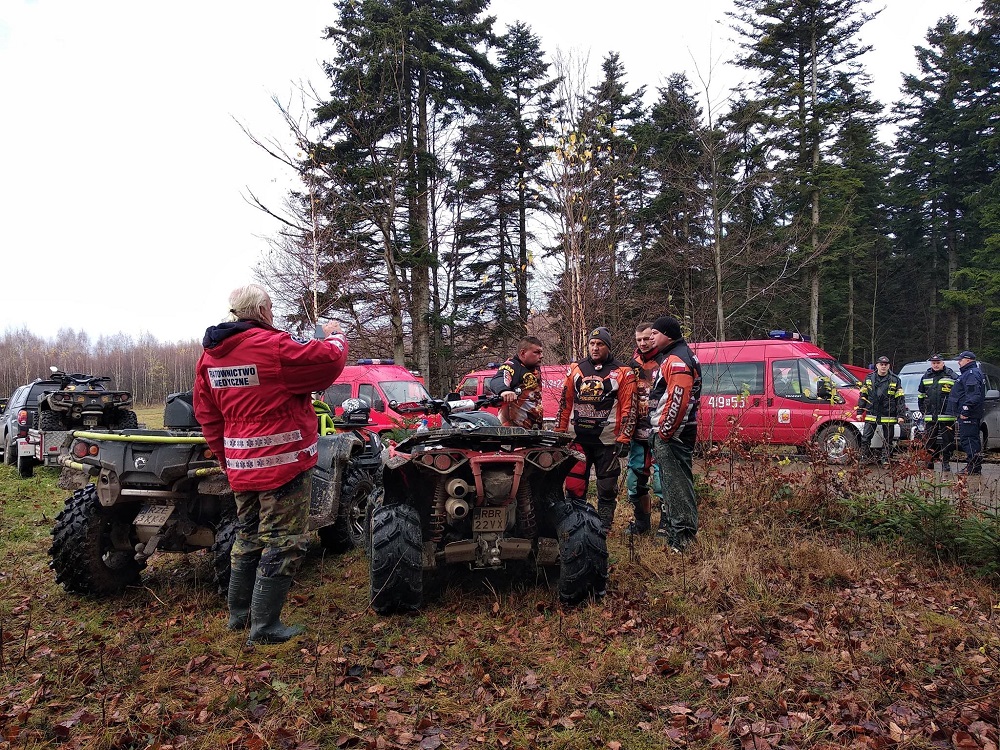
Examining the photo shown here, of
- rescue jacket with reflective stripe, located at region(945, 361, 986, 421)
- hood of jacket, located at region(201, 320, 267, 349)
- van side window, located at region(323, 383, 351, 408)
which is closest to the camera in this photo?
hood of jacket, located at region(201, 320, 267, 349)

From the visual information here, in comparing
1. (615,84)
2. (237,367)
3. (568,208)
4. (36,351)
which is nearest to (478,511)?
(237,367)

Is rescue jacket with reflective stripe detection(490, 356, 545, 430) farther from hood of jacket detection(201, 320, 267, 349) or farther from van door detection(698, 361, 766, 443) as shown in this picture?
van door detection(698, 361, 766, 443)

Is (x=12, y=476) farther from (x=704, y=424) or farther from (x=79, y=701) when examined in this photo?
(x=704, y=424)

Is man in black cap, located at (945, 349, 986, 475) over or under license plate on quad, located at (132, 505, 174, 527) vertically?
over

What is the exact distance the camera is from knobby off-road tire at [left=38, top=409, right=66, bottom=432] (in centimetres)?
1109

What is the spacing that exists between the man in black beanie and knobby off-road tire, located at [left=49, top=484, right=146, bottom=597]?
13.5 feet

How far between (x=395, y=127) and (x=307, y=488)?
19000 millimetres

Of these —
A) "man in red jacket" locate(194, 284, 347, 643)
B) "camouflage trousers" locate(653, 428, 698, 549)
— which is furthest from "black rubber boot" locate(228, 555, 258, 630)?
"camouflage trousers" locate(653, 428, 698, 549)

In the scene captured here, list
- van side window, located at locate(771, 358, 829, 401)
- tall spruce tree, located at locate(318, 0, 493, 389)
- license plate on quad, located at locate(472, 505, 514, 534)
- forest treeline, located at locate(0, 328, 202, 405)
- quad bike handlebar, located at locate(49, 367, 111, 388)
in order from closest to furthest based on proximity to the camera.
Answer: license plate on quad, located at locate(472, 505, 514, 534), van side window, located at locate(771, 358, 829, 401), quad bike handlebar, located at locate(49, 367, 111, 388), tall spruce tree, located at locate(318, 0, 493, 389), forest treeline, located at locate(0, 328, 202, 405)

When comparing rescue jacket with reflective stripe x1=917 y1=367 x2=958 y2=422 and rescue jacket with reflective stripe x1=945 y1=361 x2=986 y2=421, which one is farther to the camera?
rescue jacket with reflective stripe x1=917 y1=367 x2=958 y2=422

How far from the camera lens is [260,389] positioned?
3521 mm

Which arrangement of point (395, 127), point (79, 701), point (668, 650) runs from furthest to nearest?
point (395, 127) → point (668, 650) → point (79, 701)

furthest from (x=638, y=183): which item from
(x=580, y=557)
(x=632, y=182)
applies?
(x=580, y=557)

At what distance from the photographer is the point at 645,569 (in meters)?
4.75
